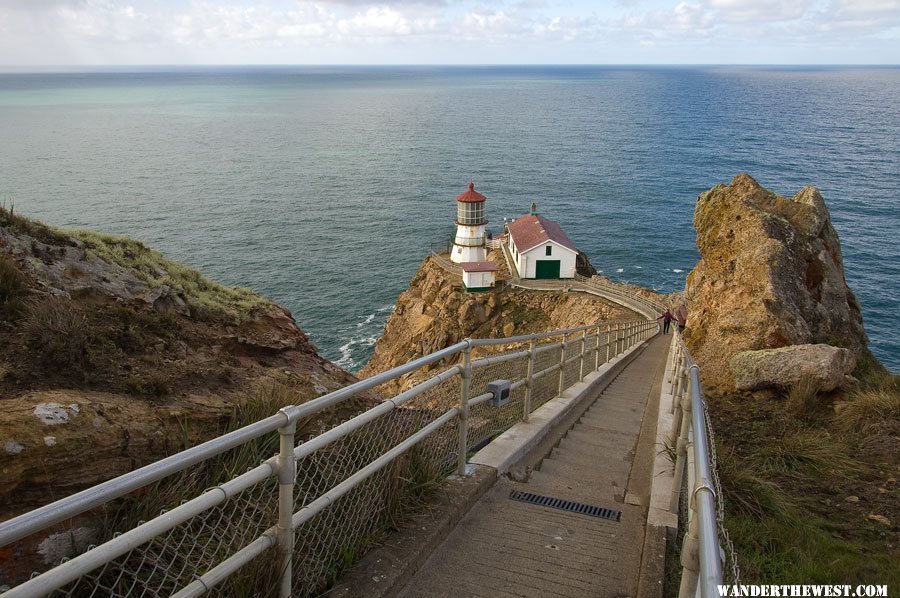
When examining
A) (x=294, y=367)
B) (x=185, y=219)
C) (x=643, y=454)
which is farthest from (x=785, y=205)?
(x=185, y=219)

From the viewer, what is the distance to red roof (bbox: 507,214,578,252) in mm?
40500

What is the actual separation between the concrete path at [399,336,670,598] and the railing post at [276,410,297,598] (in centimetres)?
92

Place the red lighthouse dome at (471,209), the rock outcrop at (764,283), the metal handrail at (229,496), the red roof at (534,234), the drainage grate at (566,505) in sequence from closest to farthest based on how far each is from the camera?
the metal handrail at (229,496) < the drainage grate at (566,505) < the rock outcrop at (764,283) < the red roof at (534,234) < the red lighthouse dome at (471,209)

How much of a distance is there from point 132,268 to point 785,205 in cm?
1713

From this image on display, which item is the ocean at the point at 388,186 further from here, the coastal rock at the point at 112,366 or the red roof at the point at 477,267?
the coastal rock at the point at 112,366

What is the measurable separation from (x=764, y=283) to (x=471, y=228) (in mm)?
28234

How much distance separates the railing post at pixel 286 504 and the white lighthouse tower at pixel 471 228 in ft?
131

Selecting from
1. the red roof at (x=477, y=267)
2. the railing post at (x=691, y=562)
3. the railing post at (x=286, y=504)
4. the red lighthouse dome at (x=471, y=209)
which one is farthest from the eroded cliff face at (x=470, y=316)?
the railing post at (x=691, y=562)

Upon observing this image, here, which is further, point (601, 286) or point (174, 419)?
point (601, 286)

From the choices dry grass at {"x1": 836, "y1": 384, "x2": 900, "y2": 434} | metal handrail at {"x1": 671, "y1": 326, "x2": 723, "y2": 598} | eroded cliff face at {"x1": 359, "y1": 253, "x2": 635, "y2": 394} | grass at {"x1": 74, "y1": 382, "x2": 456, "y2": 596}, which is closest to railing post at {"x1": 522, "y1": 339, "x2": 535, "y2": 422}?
grass at {"x1": 74, "y1": 382, "x2": 456, "y2": 596}

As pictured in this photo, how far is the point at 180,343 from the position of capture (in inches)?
277

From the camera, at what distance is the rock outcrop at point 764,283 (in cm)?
1464

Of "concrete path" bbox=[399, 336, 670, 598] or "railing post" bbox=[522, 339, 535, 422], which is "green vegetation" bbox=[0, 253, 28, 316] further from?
"railing post" bbox=[522, 339, 535, 422]

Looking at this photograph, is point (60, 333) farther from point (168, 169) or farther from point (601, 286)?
point (168, 169)
